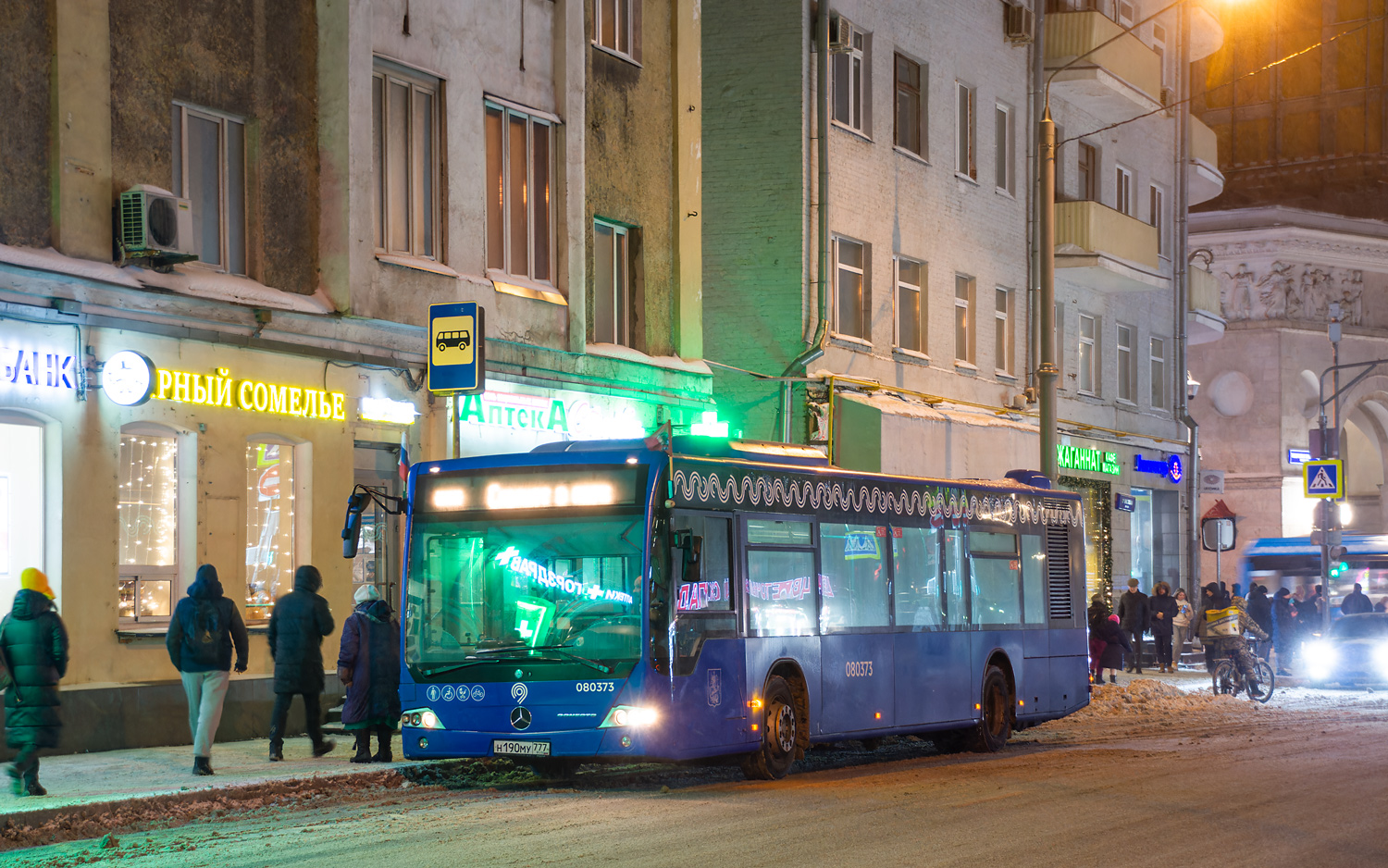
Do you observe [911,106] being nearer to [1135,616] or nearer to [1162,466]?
[1135,616]

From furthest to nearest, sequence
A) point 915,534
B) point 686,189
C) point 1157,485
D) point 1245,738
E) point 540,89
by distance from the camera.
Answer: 1. point 1157,485
2. point 686,189
3. point 540,89
4. point 1245,738
5. point 915,534

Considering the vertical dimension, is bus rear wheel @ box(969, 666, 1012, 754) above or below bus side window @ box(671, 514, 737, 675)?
below

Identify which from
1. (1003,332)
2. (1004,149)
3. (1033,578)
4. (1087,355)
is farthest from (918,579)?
(1087,355)

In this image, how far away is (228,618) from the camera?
14812 mm

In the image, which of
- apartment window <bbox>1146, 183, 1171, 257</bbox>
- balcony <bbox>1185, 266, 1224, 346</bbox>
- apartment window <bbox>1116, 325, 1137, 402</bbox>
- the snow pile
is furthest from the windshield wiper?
balcony <bbox>1185, 266, 1224, 346</bbox>

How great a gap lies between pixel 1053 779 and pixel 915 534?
3.65m

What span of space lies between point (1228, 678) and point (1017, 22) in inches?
568

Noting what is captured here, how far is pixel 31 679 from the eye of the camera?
1276cm

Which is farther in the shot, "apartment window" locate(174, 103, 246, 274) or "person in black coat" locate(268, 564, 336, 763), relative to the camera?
"apartment window" locate(174, 103, 246, 274)

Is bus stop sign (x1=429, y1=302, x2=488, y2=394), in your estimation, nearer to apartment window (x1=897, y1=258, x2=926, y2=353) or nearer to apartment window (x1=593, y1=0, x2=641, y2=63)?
apartment window (x1=593, y1=0, x2=641, y2=63)

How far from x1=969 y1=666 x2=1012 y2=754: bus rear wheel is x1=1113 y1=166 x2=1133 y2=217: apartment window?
909 inches

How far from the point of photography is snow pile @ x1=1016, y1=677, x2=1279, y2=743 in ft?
66.8

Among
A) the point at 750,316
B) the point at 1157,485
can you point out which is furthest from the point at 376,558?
the point at 1157,485

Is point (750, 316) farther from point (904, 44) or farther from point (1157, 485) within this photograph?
point (1157, 485)
